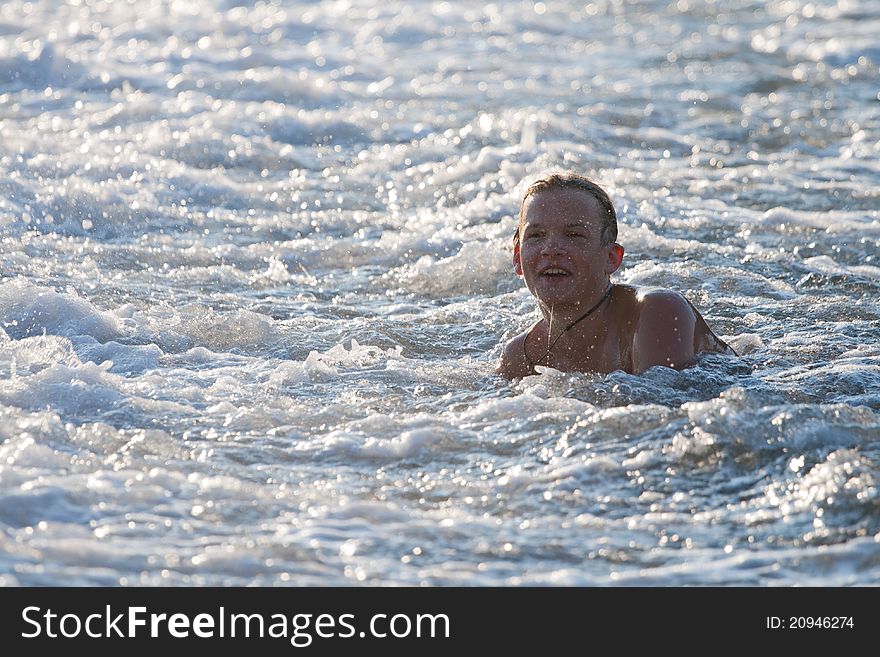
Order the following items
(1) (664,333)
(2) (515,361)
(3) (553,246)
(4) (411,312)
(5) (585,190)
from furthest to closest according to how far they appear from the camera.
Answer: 1. (4) (411,312)
2. (2) (515,361)
3. (5) (585,190)
4. (3) (553,246)
5. (1) (664,333)

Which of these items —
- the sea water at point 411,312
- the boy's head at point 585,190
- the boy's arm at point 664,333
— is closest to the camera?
the sea water at point 411,312

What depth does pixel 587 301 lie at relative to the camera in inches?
223

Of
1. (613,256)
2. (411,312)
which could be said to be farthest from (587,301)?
(411,312)

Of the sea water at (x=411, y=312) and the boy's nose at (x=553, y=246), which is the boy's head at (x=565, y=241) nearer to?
the boy's nose at (x=553, y=246)

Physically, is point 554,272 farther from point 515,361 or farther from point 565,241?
point 515,361

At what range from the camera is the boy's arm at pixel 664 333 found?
5.36 metres

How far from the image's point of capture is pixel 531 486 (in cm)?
429

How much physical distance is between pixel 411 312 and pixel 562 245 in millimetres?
1679

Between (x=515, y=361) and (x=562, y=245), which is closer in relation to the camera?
(x=562, y=245)

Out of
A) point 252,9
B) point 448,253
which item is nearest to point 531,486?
point 448,253

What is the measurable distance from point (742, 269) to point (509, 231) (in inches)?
65.0

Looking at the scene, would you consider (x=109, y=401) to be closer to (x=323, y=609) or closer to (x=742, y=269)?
(x=323, y=609)

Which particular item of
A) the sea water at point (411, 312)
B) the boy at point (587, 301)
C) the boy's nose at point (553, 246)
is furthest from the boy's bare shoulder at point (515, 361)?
the boy's nose at point (553, 246)

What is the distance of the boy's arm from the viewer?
5355 millimetres
